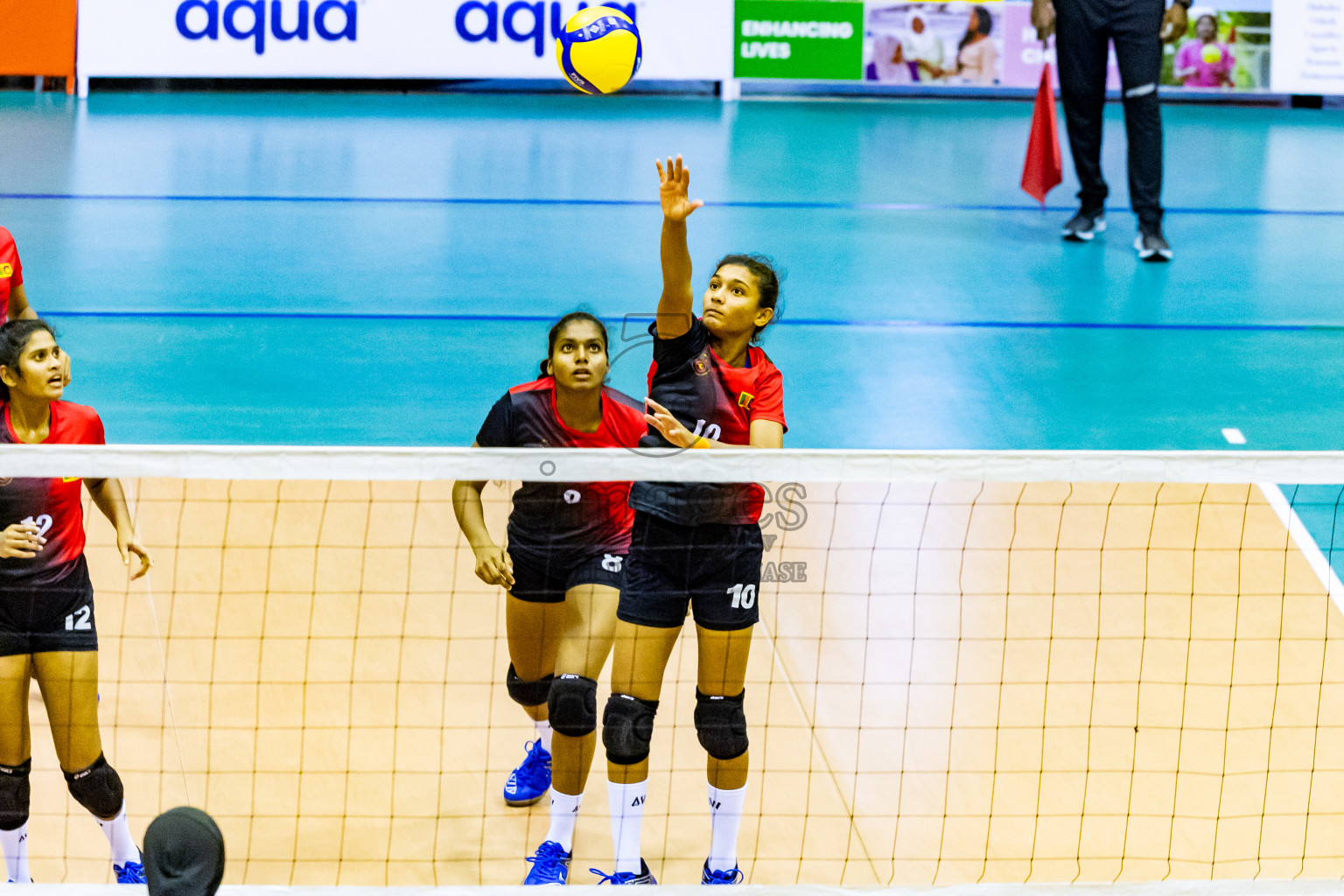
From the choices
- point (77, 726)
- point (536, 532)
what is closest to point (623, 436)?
point (536, 532)

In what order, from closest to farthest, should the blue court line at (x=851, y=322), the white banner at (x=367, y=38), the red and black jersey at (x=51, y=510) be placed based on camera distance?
the red and black jersey at (x=51, y=510) → the blue court line at (x=851, y=322) → the white banner at (x=367, y=38)

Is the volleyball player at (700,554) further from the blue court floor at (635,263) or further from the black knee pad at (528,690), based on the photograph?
the blue court floor at (635,263)

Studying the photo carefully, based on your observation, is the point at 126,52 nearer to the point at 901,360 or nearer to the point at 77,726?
the point at 901,360

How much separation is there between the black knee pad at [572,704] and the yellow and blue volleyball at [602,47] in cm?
290

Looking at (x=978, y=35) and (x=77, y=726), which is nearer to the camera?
(x=77, y=726)

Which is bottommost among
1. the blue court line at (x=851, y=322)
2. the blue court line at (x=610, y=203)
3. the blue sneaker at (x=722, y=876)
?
the blue sneaker at (x=722, y=876)

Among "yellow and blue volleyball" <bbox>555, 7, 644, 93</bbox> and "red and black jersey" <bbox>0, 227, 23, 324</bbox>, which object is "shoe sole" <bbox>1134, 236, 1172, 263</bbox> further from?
"red and black jersey" <bbox>0, 227, 23, 324</bbox>

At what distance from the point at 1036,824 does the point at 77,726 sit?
274cm

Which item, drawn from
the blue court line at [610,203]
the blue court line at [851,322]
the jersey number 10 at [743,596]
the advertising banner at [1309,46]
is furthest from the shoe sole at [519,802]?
the advertising banner at [1309,46]

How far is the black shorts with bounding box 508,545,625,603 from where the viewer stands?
4.39 m

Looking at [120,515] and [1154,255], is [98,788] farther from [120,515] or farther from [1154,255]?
[1154,255]

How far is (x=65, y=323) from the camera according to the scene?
8547mm

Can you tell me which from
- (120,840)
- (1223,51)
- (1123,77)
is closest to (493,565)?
(120,840)

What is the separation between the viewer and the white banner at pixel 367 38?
1414 centimetres
